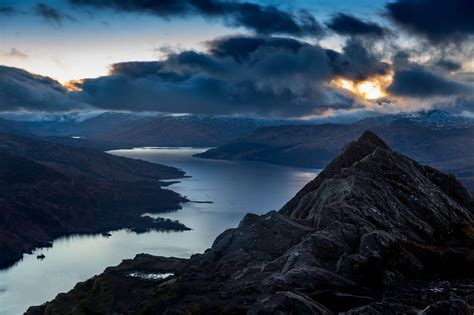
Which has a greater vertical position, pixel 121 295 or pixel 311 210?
pixel 311 210

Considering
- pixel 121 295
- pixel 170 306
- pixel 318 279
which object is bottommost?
pixel 121 295

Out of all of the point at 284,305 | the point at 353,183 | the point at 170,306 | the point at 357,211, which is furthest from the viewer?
the point at 353,183

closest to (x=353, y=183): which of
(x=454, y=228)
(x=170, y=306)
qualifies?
(x=454, y=228)

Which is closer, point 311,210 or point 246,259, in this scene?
point 246,259

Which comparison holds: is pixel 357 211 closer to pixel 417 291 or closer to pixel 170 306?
pixel 417 291

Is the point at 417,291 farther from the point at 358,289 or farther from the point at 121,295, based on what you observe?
the point at 121,295

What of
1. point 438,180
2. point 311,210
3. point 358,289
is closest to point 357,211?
point 311,210

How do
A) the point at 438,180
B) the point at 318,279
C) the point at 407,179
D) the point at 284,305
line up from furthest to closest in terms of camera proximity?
the point at 438,180 < the point at 407,179 < the point at 318,279 < the point at 284,305
